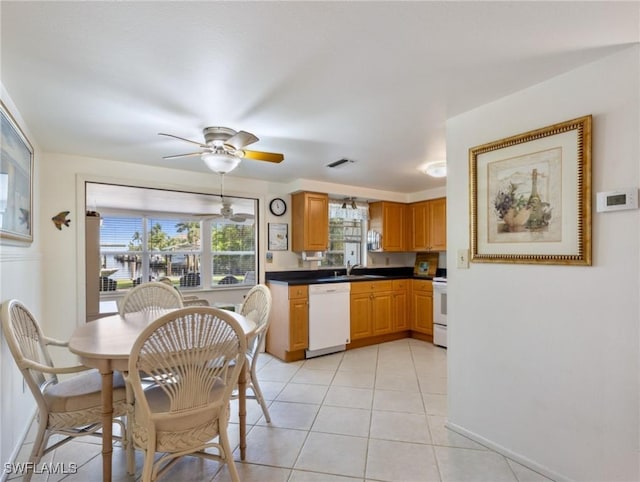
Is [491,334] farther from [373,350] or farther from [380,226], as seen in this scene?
[380,226]

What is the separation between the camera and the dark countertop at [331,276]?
4.12m

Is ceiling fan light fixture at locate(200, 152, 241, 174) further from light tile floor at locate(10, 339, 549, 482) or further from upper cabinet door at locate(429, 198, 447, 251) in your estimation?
upper cabinet door at locate(429, 198, 447, 251)

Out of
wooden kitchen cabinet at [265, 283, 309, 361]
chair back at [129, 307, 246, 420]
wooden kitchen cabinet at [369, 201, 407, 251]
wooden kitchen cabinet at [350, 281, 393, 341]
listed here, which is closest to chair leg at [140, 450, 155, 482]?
chair back at [129, 307, 246, 420]

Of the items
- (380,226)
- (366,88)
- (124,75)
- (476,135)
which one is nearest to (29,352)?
(124,75)

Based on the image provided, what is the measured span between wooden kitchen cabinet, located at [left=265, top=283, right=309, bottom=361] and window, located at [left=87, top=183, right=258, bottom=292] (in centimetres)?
163

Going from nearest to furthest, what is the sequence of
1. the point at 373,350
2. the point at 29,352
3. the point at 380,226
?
the point at 29,352 → the point at 373,350 → the point at 380,226

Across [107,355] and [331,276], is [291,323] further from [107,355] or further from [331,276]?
[107,355]

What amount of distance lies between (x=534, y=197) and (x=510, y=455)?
1.52 metres

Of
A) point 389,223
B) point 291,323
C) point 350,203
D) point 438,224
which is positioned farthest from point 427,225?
point 291,323

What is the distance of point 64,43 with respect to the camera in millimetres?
1421

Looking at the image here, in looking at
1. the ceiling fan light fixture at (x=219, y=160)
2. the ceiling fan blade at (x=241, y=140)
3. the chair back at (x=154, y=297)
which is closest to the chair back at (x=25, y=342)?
the chair back at (x=154, y=297)

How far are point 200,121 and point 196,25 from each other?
1025mm

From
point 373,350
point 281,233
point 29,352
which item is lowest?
point 373,350

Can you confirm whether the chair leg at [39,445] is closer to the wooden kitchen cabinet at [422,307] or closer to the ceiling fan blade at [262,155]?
the ceiling fan blade at [262,155]
